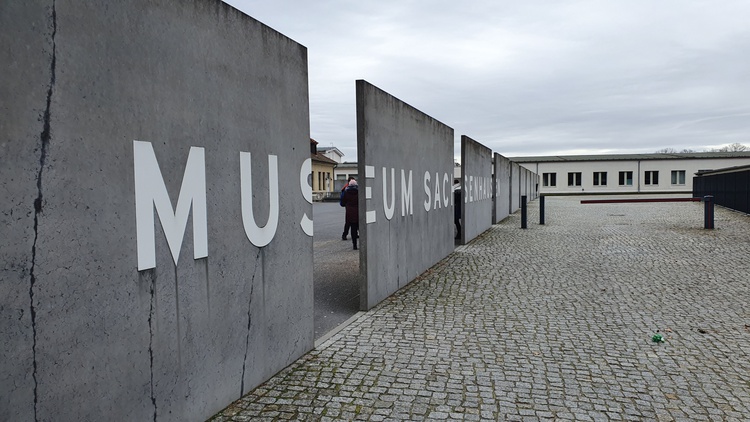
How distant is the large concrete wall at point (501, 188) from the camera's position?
72.7 ft

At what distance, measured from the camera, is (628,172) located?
2552 inches

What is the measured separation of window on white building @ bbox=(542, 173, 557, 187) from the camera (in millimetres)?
67062

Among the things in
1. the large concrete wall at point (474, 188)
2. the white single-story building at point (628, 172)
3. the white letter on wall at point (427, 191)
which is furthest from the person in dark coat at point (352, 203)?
the white single-story building at point (628, 172)

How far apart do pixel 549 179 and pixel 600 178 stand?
597cm

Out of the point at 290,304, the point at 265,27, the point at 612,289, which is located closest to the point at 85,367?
the point at 290,304

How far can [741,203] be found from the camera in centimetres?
2411

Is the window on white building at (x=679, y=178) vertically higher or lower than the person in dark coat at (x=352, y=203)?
higher

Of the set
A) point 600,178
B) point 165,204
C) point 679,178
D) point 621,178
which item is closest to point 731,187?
point 165,204

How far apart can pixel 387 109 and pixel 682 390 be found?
5.20 m

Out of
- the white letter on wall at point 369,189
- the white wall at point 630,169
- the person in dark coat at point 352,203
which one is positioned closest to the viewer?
the white letter on wall at point 369,189

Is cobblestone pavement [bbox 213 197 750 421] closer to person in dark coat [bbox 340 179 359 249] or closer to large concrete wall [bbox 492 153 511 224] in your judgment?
person in dark coat [bbox 340 179 359 249]

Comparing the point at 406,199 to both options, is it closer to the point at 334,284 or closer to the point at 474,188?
the point at 334,284

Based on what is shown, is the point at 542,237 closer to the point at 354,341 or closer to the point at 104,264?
the point at 354,341

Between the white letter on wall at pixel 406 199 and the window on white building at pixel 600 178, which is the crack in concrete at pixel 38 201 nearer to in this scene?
the white letter on wall at pixel 406 199
